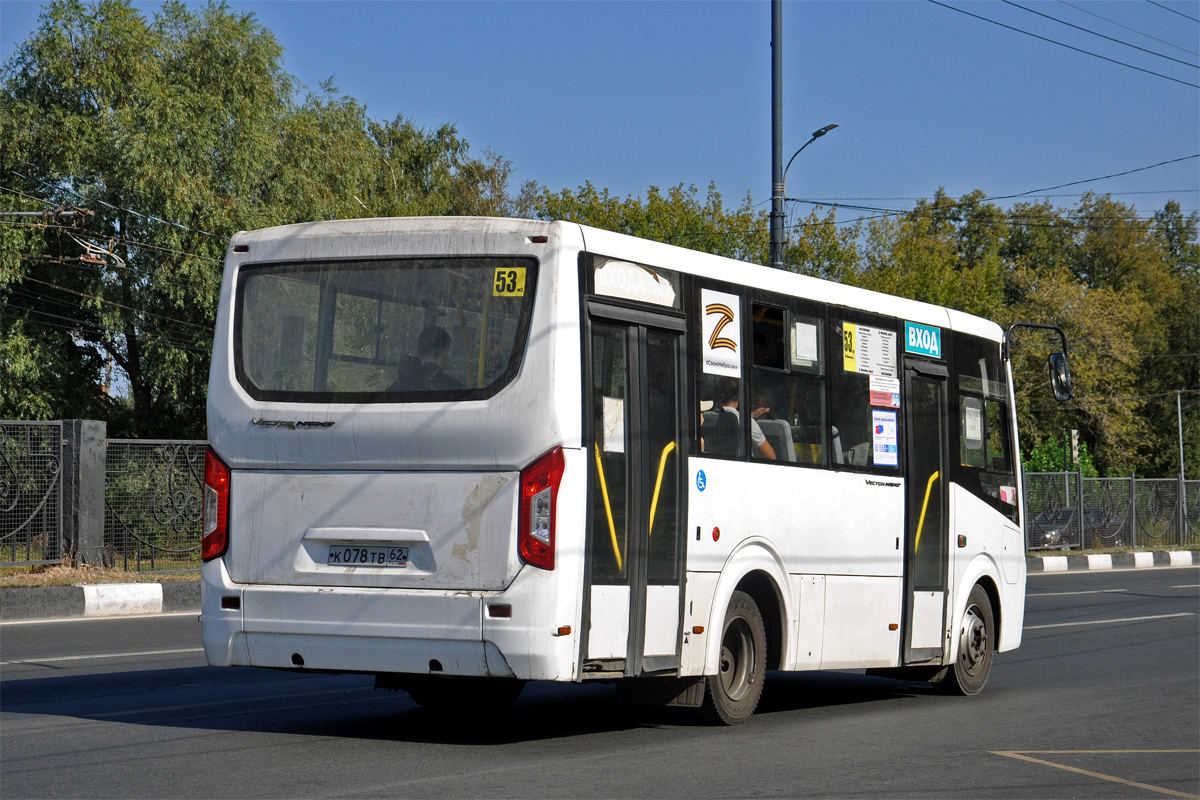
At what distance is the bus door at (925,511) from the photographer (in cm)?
1010

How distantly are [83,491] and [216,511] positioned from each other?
36.5 feet

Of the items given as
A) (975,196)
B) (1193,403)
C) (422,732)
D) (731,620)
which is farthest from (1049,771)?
(975,196)

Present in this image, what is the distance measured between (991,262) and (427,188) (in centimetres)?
2430

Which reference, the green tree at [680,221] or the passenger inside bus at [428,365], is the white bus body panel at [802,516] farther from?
the green tree at [680,221]

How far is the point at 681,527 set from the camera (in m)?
7.78

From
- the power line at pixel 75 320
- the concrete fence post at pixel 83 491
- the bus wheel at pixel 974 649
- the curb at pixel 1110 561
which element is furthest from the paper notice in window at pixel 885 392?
the power line at pixel 75 320

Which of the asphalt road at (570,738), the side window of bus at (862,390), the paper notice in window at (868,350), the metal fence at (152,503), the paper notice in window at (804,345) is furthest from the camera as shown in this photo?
the metal fence at (152,503)

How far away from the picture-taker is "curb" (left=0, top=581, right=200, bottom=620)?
15469 mm

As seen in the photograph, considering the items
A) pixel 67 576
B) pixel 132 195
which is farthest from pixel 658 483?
pixel 132 195

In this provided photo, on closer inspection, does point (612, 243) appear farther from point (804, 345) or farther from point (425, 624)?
point (425, 624)

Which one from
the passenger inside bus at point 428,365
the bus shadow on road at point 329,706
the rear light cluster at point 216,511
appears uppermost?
the passenger inside bus at point 428,365

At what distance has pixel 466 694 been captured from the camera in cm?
902

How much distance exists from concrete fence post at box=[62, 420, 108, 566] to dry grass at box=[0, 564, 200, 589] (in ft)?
0.86

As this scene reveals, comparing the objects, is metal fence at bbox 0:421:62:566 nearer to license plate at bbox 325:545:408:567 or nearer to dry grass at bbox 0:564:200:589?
dry grass at bbox 0:564:200:589
